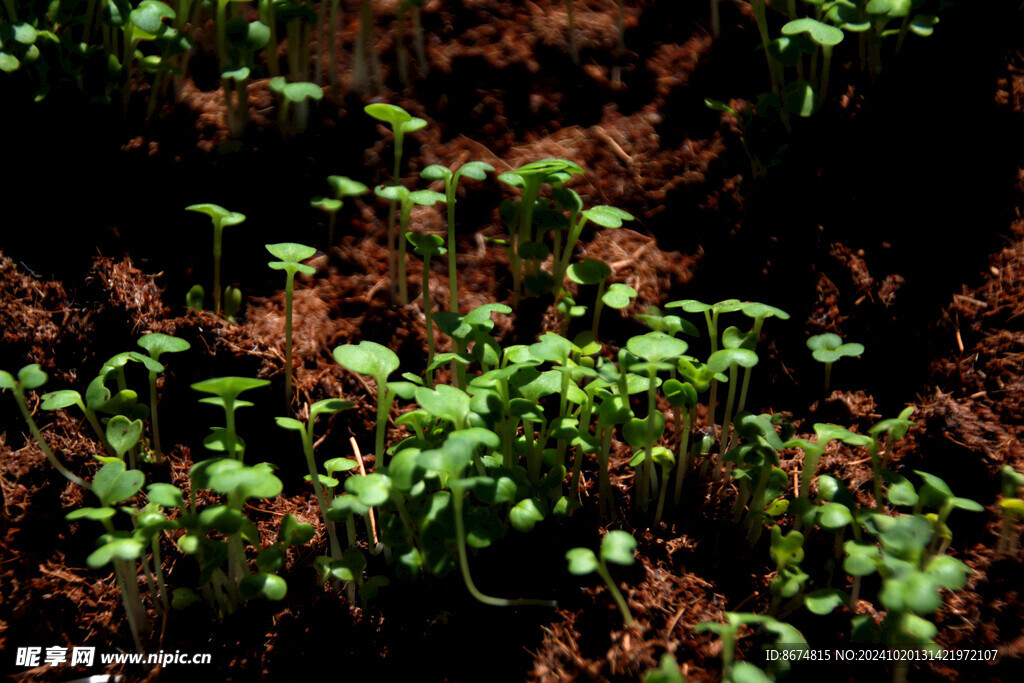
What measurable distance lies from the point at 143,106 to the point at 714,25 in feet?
4.73

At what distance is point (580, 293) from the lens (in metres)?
1.65

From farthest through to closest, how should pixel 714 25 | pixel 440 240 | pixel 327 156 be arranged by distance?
pixel 714 25 → pixel 327 156 → pixel 440 240

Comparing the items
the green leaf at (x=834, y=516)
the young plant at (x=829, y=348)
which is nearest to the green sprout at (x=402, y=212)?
the young plant at (x=829, y=348)

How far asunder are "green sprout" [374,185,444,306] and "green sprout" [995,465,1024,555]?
3.56 ft

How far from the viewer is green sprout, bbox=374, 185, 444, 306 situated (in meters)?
1.36

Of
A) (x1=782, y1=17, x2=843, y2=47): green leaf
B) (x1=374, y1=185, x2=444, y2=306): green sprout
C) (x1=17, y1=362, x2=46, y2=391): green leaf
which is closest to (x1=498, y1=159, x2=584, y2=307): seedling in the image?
(x1=374, y1=185, x2=444, y2=306): green sprout

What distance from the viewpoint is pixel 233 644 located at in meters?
1.20

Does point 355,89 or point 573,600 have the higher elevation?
point 355,89

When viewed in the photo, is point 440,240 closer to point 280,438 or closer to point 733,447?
point 280,438

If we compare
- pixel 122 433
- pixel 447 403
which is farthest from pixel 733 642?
pixel 122 433

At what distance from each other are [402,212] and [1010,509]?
3.85 feet

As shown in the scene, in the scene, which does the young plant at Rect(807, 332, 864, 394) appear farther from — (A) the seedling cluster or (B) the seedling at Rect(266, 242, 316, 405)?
(B) the seedling at Rect(266, 242, 316, 405)

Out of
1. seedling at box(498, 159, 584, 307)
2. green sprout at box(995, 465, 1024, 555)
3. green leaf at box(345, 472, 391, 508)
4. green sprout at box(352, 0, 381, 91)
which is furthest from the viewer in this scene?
green sprout at box(352, 0, 381, 91)

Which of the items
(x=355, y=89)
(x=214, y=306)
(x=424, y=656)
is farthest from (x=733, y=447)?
(x=355, y=89)
